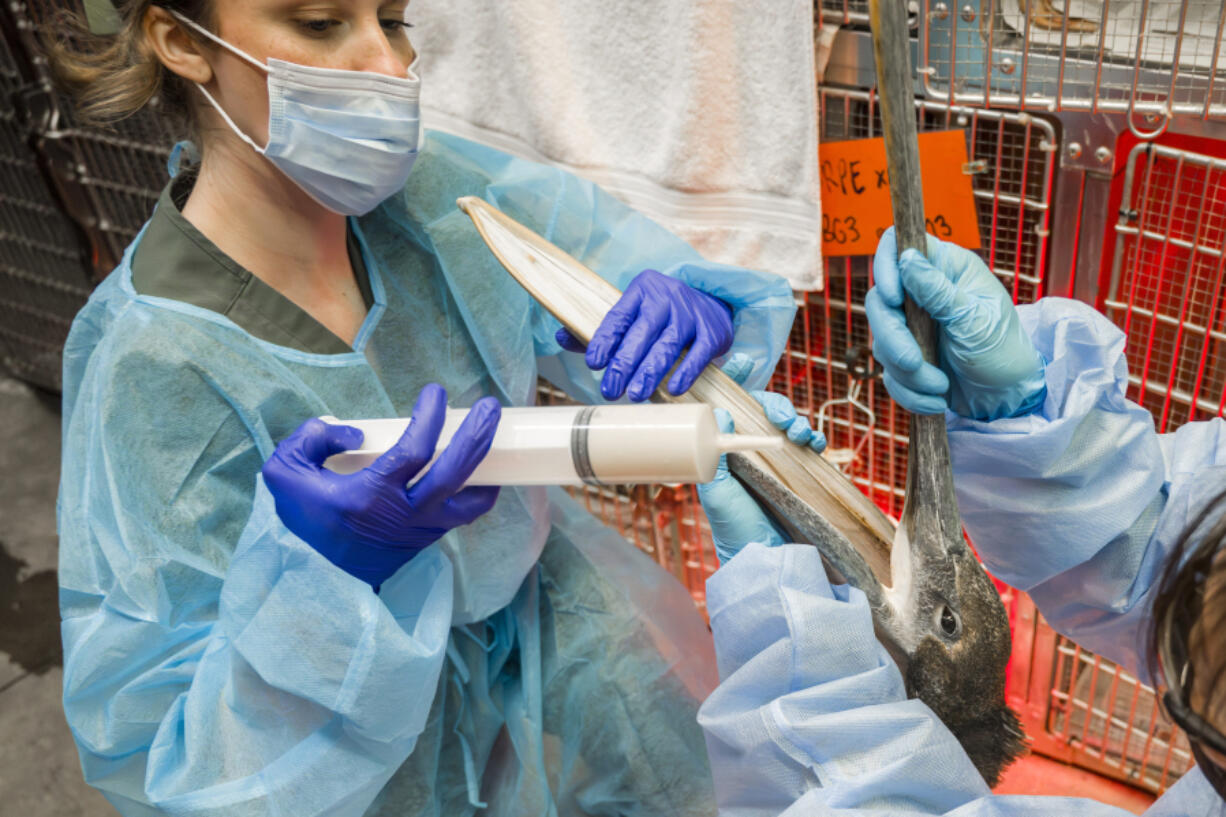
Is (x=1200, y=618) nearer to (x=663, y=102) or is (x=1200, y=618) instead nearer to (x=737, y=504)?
(x=737, y=504)

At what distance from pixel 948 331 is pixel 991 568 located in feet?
1.19

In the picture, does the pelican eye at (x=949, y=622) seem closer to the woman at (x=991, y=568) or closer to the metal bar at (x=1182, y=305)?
the woman at (x=991, y=568)

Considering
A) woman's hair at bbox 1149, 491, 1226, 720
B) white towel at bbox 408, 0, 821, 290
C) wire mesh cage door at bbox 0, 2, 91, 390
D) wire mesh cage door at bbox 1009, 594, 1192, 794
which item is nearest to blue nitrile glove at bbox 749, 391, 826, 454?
woman's hair at bbox 1149, 491, 1226, 720

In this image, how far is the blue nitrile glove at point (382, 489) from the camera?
1.00 m

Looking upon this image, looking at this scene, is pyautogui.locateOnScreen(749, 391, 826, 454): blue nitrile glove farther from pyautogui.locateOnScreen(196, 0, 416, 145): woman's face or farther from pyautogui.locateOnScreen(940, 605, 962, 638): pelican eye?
pyautogui.locateOnScreen(196, 0, 416, 145): woman's face

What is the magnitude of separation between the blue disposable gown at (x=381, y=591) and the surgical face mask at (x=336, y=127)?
0.17 m

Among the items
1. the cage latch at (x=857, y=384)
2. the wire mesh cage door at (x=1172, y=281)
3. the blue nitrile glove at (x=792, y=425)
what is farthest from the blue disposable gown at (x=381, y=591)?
the wire mesh cage door at (x=1172, y=281)

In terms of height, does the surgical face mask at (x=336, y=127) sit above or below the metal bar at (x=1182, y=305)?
above

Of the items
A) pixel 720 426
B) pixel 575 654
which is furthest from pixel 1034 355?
pixel 575 654

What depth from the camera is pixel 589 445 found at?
3.23 feet

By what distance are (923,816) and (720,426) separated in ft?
1.38

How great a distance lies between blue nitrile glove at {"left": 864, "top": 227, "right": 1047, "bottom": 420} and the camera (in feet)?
3.49

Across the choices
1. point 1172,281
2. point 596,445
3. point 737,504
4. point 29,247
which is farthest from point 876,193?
point 29,247

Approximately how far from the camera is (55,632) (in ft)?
8.49
